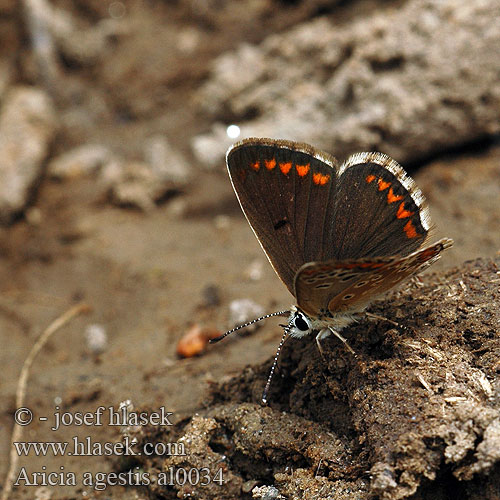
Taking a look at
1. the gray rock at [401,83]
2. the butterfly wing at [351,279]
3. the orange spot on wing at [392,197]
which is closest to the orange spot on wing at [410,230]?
the orange spot on wing at [392,197]

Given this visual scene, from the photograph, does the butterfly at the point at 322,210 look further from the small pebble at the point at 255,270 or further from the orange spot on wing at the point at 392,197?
the small pebble at the point at 255,270

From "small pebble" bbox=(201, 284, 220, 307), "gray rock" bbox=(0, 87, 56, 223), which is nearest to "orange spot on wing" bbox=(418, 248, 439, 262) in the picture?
"small pebble" bbox=(201, 284, 220, 307)

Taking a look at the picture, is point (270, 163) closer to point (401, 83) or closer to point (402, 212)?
point (402, 212)

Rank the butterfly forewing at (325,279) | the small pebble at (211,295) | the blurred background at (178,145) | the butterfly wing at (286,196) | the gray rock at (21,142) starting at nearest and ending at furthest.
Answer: the butterfly forewing at (325,279)
the butterfly wing at (286,196)
the blurred background at (178,145)
the small pebble at (211,295)
the gray rock at (21,142)

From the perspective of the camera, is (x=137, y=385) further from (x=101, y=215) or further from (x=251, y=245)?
(x=101, y=215)

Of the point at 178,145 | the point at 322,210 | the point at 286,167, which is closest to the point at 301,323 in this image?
the point at 322,210

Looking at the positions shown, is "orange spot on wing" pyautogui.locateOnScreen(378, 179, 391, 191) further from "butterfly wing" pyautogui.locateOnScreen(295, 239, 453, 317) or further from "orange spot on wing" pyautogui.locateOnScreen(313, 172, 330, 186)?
"butterfly wing" pyautogui.locateOnScreen(295, 239, 453, 317)
